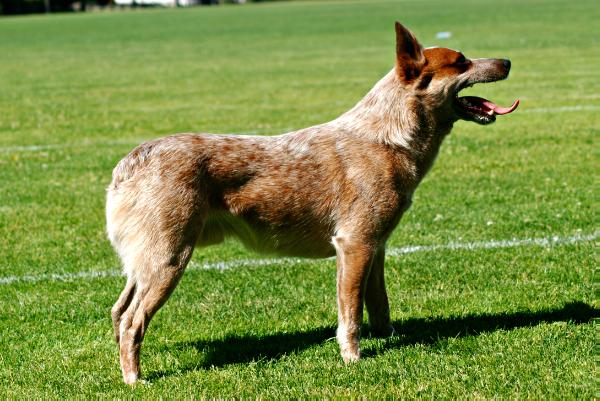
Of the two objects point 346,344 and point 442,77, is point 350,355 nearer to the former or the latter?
point 346,344

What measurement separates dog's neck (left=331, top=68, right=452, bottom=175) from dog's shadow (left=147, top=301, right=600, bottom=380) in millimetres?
1112

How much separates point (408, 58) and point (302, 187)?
104 centimetres

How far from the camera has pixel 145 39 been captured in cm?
4466

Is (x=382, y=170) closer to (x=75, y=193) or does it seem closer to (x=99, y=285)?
(x=99, y=285)

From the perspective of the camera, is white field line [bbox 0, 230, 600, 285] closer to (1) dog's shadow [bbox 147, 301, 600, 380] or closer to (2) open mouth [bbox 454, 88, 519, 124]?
(1) dog's shadow [bbox 147, 301, 600, 380]

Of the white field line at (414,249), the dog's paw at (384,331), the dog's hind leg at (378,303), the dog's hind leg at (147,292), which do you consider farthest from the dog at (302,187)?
the white field line at (414,249)

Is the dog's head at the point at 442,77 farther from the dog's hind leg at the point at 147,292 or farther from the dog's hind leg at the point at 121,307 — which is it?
the dog's hind leg at the point at 121,307

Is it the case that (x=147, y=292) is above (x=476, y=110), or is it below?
below

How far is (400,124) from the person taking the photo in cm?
565

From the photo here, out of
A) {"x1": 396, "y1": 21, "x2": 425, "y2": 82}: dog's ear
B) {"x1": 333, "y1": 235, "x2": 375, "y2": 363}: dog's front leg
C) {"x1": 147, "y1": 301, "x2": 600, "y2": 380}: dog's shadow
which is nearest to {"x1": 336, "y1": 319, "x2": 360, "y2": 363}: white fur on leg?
{"x1": 333, "y1": 235, "x2": 375, "y2": 363}: dog's front leg

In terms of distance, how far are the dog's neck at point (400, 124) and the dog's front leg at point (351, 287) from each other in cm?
68

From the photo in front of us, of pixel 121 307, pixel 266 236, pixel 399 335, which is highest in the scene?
pixel 266 236

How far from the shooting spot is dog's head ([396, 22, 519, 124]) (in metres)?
5.57

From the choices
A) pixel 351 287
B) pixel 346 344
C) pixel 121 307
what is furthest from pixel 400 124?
pixel 121 307
